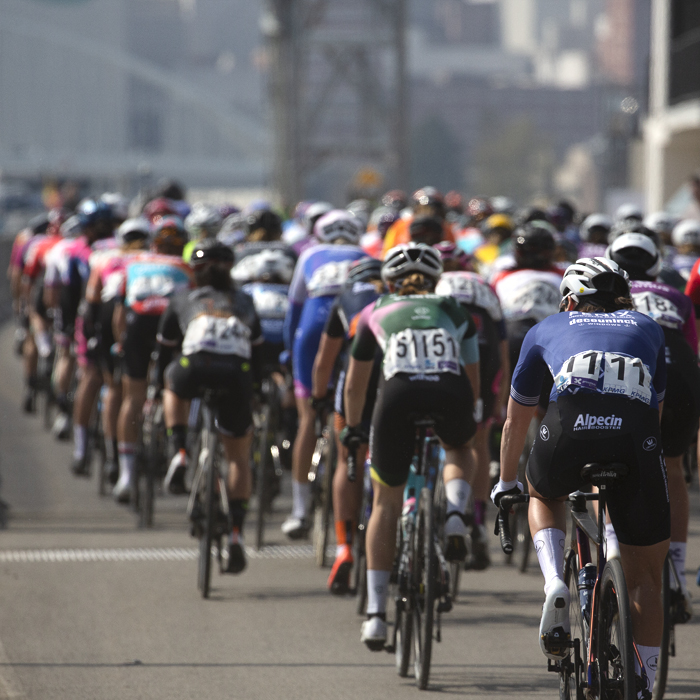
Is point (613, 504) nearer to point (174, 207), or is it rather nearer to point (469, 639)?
point (469, 639)

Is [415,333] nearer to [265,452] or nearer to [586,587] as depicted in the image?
[586,587]

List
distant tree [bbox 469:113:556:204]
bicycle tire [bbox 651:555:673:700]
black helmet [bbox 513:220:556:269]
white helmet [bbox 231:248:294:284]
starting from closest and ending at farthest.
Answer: bicycle tire [bbox 651:555:673:700], black helmet [bbox 513:220:556:269], white helmet [bbox 231:248:294:284], distant tree [bbox 469:113:556:204]

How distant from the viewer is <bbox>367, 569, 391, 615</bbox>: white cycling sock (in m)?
6.13

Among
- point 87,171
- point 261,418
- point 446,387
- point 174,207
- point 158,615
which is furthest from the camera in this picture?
point 87,171

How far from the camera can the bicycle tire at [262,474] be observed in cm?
921

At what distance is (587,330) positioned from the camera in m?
4.82

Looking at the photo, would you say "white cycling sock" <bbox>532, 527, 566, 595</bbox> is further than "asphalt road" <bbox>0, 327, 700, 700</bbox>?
No

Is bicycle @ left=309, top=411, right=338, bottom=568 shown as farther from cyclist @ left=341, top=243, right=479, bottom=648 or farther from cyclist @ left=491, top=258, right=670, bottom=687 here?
cyclist @ left=491, top=258, right=670, bottom=687

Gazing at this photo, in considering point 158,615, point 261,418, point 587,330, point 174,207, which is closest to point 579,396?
point 587,330

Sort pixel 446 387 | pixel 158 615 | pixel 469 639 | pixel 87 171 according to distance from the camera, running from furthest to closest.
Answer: pixel 87 171
pixel 158 615
pixel 469 639
pixel 446 387

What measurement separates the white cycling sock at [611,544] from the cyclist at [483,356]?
9.82 ft

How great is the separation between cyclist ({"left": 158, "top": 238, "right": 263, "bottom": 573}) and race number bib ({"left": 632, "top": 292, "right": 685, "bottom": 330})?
2.42 m

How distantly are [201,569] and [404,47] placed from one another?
52.6 meters

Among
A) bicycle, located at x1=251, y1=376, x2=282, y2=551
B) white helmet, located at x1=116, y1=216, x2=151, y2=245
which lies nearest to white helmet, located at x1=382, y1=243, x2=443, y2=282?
bicycle, located at x1=251, y1=376, x2=282, y2=551
